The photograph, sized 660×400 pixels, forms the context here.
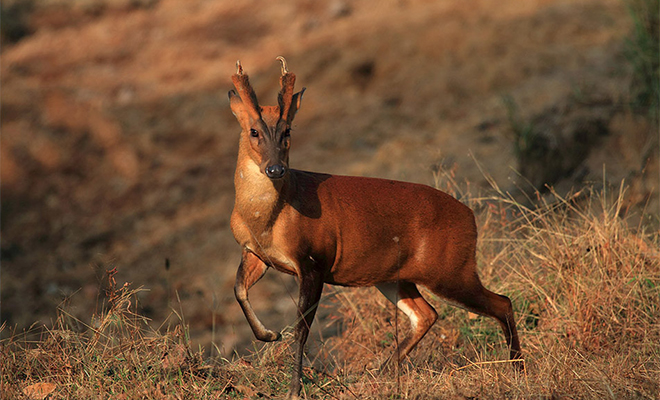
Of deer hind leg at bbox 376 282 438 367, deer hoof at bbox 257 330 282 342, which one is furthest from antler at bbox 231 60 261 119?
deer hind leg at bbox 376 282 438 367

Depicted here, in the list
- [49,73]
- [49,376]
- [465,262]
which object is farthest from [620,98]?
[49,73]

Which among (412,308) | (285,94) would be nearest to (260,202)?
(285,94)

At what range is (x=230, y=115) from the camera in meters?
15.4

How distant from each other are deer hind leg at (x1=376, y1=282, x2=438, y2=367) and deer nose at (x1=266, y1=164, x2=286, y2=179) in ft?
4.85

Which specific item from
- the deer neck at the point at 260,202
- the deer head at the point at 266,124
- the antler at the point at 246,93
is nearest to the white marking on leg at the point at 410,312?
the deer neck at the point at 260,202

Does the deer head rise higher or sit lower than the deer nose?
higher

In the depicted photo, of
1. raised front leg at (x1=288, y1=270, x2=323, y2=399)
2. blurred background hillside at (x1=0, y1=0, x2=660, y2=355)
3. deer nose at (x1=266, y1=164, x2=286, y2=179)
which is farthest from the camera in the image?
blurred background hillside at (x1=0, y1=0, x2=660, y2=355)

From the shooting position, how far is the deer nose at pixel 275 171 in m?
4.08

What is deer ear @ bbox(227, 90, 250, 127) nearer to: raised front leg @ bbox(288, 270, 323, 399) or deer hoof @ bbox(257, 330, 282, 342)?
raised front leg @ bbox(288, 270, 323, 399)

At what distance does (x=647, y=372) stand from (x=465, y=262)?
1.24m

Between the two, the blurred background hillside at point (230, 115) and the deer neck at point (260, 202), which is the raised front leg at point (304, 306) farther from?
the blurred background hillside at point (230, 115)

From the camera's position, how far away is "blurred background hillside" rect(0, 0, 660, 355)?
11.0 m

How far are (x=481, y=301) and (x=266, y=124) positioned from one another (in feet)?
6.01

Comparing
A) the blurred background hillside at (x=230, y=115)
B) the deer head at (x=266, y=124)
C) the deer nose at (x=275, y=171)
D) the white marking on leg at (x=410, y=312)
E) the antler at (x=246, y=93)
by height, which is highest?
the antler at (x=246, y=93)
